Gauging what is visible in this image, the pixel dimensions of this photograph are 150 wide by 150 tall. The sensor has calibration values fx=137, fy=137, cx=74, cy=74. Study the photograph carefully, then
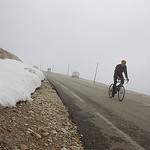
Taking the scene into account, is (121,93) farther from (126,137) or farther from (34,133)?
(34,133)

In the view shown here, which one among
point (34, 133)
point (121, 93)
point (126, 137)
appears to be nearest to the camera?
point (34, 133)

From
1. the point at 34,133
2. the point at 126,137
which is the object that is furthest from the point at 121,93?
the point at 34,133

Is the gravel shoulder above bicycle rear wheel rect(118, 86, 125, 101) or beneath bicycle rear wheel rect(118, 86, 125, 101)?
beneath

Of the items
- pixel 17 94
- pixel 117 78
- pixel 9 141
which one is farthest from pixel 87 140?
pixel 117 78

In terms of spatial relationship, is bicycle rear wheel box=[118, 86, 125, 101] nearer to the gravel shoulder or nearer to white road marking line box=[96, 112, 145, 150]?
white road marking line box=[96, 112, 145, 150]

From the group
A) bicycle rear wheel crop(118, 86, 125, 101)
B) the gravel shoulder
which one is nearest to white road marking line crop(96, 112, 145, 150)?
the gravel shoulder

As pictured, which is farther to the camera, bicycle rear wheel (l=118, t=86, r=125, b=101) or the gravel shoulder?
bicycle rear wheel (l=118, t=86, r=125, b=101)

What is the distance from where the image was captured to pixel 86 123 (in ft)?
11.4

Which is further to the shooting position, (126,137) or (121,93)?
(121,93)

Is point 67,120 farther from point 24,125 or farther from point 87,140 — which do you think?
point 24,125

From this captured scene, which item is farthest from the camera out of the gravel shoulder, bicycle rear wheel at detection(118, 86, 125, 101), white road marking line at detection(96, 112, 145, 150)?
bicycle rear wheel at detection(118, 86, 125, 101)

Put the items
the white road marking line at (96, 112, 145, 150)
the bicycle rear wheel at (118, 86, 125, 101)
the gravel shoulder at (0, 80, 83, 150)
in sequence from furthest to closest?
the bicycle rear wheel at (118, 86, 125, 101) < the white road marking line at (96, 112, 145, 150) < the gravel shoulder at (0, 80, 83, 150)

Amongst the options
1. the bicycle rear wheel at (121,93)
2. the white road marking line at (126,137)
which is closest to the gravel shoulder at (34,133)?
the white road marking line at (126,137)

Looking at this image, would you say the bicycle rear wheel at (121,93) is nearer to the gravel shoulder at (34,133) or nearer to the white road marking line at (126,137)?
the white road marking line at (126,137)
